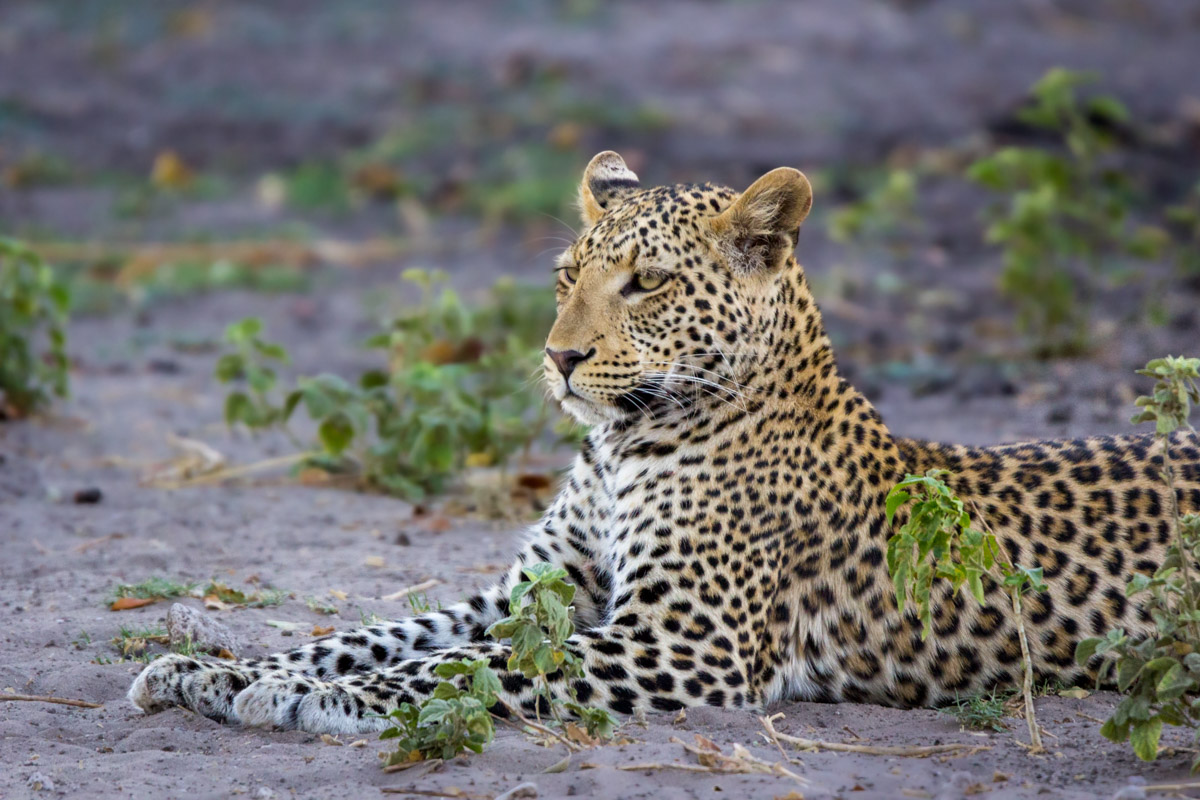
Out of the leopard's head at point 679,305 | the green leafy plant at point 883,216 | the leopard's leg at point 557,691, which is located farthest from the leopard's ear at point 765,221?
the green leafy plant at point 883,216

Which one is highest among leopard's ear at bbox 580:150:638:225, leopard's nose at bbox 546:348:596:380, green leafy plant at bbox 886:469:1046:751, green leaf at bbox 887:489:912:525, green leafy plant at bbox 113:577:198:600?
leopard's ear at bbox 580:150:638:225

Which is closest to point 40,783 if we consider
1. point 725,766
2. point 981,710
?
point 725,766

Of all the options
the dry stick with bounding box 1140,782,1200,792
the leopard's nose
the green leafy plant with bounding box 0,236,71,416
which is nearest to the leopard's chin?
the leopard's nose

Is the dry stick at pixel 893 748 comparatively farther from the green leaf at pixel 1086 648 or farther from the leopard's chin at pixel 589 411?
the leopard's chin at pixel 589 411

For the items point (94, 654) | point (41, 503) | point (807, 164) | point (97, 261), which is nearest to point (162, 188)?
point (97, 261)

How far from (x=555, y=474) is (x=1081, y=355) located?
413 cm

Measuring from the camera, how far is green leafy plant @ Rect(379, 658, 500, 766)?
14.9 feet

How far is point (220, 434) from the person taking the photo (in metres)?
9.76

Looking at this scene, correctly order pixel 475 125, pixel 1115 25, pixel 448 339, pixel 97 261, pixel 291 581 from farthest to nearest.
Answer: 1. pixel 1115 25
2. pixel 475 125
3. pixel 97 261
4. pixel 448 339
5. pixel 291 581

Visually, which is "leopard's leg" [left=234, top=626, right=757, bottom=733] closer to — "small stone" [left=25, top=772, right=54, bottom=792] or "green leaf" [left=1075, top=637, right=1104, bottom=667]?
"small stone" [left=25, top=772, right=54, bottom=792]

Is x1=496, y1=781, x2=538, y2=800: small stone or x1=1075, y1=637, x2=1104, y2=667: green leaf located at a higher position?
x1=1075, y1=637, x2=1104, y2=667: green leaf

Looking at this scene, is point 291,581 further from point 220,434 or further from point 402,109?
point 402,109

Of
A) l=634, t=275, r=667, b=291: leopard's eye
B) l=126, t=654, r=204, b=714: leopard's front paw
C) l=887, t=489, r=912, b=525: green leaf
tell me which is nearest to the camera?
l=887, t=489, r=912, b=525: green leaf

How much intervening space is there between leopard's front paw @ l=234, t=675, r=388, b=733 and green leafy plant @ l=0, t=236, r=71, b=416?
4511mm
